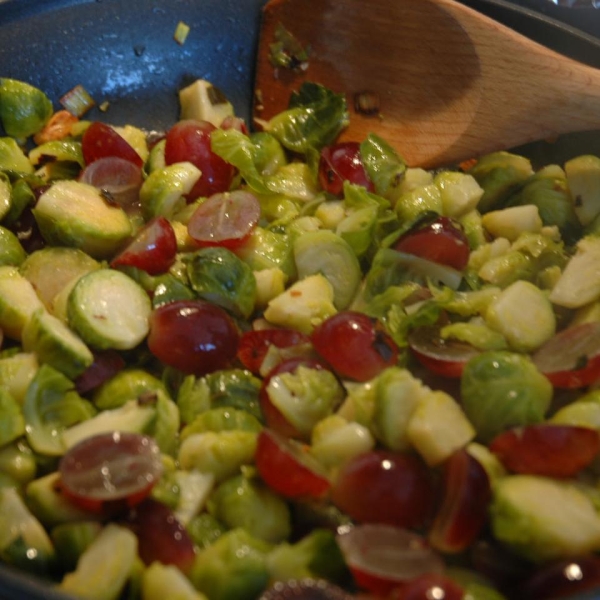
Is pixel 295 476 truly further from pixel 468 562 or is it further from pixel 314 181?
pixel 314 181

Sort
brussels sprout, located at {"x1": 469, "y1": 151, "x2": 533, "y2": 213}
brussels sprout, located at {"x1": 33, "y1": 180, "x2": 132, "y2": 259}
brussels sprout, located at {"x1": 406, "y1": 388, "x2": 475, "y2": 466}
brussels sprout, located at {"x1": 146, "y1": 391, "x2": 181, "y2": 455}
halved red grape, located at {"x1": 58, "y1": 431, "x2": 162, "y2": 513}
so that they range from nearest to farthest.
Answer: halved red grape, located at {"x1": 58, "y1": 431, "x2": 162, "y2": 513}
brussels sprout, located at {"x1": 406, "y1": 388, "x2": 475, "y2": 466}
brussels sprout, located at {"x1": 146, "y1": 391, "x2": 181, "y2": 455}
brussels sprout, located at {"x1": 33, "y1": 180, "x2": 132, "y2": 259}
brussels sprout, located at {"x1": 469, "y1": 151, "x2": 533, "y2": 213}

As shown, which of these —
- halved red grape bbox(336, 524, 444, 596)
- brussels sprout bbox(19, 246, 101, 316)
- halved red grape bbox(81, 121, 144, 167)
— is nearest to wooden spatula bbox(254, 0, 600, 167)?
halved red grape bbox(81, 121, 144, 167)

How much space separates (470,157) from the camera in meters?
3.29

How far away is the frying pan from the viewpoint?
3275 millimetres

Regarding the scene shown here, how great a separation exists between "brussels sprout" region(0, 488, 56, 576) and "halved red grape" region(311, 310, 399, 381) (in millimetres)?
1031

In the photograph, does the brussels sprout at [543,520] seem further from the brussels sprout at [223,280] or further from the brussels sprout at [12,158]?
the brussels sprout at [12,158]

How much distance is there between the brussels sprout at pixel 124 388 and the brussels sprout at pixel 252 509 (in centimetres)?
45

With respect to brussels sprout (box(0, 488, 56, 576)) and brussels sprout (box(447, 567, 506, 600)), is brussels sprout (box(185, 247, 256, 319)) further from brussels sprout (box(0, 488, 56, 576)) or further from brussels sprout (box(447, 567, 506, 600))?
brussels sprout (box(447, 567, 506, 600))

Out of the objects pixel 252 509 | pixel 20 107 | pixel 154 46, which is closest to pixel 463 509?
pixel 252 509

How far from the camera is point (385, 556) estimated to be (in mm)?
1729

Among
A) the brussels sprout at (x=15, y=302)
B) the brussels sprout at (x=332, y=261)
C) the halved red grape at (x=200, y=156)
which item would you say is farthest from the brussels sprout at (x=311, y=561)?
the halved red grape at (x=200, y=156)

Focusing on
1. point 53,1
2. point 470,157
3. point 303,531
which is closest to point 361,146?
point 470,157

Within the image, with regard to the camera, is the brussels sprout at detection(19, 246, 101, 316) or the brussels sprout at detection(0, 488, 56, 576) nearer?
the brussels sprout at detection(0, 488, 56, 576)

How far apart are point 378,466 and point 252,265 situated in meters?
1.15
